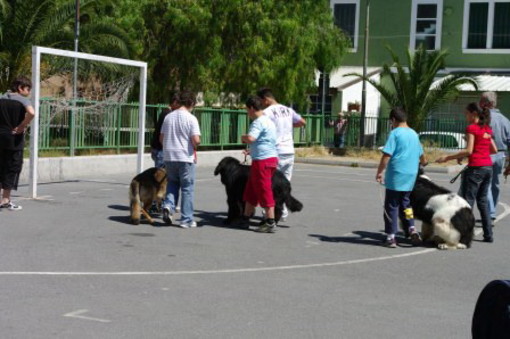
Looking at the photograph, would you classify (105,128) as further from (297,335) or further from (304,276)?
(297,335)

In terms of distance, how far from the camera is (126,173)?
1898 cm

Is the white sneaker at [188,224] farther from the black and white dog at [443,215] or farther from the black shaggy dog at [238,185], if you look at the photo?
the black and white dog at [443,215]

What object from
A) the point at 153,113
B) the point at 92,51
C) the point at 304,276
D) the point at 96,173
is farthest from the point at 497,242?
the point at 92,51

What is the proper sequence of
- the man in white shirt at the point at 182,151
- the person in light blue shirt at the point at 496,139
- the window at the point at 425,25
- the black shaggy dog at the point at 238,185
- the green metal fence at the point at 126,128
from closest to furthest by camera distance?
the man in white shirt at the point at 182,151, the black shaggy dog at the point at 238,185, the person in light blue shirt at the point at 496,139, the green metal fence at the point at 126,128, the window at the point at 425,25

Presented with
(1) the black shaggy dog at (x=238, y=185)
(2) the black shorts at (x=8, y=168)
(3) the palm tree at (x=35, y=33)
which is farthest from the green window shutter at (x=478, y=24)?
(2) the black shorts at (x=8, y=168)

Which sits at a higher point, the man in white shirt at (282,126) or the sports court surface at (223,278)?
the man in white shirt at (282,126)

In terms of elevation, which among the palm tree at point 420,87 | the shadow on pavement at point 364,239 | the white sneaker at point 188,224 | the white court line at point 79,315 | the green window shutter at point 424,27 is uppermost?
the green window shutter at point 424,27

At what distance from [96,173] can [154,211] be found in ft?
20.7

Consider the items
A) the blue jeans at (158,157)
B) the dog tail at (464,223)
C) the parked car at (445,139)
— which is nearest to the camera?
the dog tail at (464,223)

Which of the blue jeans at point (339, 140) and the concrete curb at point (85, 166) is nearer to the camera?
the concrete curb at point (85, 166)

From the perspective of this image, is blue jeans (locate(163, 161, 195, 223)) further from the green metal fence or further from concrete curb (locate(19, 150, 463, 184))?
the green metal fence

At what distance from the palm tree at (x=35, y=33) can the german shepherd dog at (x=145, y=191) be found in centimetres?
1079

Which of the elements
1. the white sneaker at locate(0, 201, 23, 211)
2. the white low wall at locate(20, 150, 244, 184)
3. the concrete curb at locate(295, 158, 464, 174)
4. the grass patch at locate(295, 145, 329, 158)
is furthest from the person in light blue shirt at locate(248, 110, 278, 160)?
the grass patch at locate(295, 145, 329, 158)

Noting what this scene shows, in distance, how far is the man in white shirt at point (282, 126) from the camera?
11.4 metres
